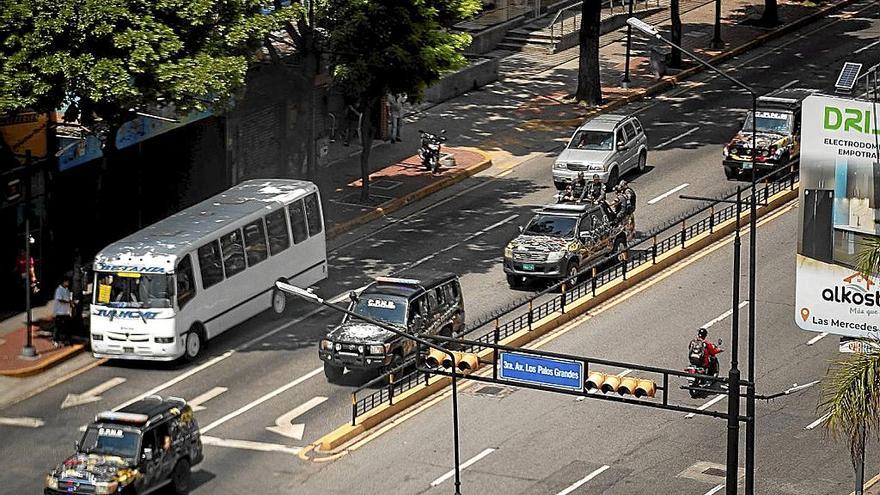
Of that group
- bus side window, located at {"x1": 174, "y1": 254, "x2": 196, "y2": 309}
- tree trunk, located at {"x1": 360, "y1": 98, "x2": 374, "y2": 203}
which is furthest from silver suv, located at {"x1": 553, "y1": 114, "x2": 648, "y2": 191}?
bus side window, located at {"x1": 174, "y1": 254, "x2": 196, "y2": 309}

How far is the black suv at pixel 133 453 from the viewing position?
34.6 meters

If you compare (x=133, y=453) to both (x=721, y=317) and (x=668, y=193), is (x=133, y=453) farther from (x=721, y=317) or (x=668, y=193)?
(x=668, y=193)

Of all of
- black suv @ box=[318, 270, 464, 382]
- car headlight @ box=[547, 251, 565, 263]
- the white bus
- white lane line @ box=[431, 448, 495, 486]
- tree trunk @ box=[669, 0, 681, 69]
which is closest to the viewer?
white lane line @ box=[431, 448, 495, 486]

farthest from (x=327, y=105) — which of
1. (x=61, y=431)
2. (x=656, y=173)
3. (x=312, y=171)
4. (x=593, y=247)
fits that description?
(x=61, y=431)

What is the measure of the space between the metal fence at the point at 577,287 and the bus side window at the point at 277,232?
5.32m

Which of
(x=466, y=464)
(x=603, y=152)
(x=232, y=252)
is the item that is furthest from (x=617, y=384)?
(x=603, y=152)

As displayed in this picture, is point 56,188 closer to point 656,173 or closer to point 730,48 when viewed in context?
point 656,173

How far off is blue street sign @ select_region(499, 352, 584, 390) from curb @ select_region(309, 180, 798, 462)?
22.7 feet

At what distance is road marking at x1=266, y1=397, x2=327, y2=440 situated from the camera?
3928 centimetres

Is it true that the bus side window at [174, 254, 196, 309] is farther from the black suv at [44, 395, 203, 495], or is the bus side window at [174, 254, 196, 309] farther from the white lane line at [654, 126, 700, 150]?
the white lane line at [654, 126, 700, 150]

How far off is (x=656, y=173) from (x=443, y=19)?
850cm

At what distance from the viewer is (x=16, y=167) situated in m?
46.2

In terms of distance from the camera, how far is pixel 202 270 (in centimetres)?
4353

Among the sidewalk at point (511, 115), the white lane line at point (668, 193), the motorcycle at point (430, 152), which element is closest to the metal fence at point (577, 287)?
the white lane line at point (668, 193)
